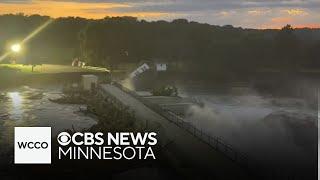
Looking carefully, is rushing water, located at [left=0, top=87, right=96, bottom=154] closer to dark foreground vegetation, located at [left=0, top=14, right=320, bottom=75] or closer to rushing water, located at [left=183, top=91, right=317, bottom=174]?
rushing water, located at [left=183, top=91, right=317, bottom=174]

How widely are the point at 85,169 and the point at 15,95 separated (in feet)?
84.9

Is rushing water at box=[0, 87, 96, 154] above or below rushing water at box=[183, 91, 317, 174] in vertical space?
above

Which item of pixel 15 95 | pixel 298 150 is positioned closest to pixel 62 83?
pixel 15 95

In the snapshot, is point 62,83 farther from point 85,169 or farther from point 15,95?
point 85,169

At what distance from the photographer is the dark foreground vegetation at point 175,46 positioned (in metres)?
71.1

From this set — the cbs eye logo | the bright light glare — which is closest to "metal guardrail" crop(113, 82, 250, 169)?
the cbs eye logo

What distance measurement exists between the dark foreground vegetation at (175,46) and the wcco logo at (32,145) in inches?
1958

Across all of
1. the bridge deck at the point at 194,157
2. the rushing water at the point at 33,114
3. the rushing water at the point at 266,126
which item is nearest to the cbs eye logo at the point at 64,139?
the bridge deck at the point at 194,157

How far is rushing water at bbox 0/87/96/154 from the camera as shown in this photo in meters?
27.3

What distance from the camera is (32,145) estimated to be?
595 inches

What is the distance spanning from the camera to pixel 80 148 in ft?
48.1

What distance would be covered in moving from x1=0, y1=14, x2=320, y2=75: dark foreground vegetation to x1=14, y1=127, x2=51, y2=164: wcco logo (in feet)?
163

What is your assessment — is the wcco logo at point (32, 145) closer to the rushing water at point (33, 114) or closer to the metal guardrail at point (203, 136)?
the metal guardrail at point (203, 136)

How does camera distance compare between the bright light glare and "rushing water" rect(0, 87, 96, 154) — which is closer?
"rushing water" rect(0, 87, 96, 154)
